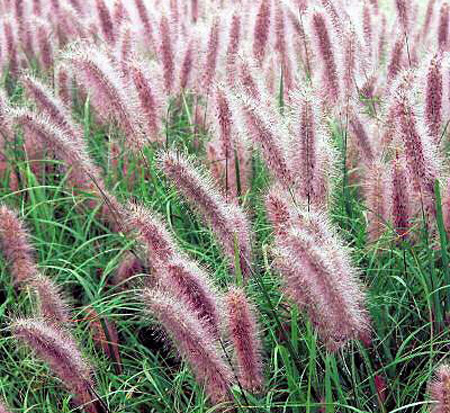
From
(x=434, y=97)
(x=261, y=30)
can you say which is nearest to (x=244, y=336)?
(x=434, y=97)

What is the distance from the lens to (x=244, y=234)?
253 cm

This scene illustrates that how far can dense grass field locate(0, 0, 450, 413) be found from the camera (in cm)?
222

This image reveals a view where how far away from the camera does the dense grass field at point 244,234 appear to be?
2219 mm

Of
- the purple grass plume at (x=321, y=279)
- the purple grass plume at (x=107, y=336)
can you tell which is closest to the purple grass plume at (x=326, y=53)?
the purple grass plume at (x=321, y=279)

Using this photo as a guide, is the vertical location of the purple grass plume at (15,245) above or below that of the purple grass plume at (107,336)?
above

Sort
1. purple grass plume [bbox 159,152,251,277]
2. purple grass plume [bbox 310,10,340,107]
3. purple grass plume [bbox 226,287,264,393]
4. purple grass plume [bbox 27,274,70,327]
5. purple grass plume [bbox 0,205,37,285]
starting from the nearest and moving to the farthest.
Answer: purple grass plume [bbox 226,287,264,393] → purple grass plume [bbox 159,152,251,277] → purple grass plume [bbox 27,274,70,327] → purple grass plume [bbox 0,205,37,285] → purple grass plume [bbox 310,10,340,107]

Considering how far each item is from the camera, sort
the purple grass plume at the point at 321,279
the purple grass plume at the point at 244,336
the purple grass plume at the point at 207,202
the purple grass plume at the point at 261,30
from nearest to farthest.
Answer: the purple grass plume at the point at 321,279, the purple grass plume at the point at 244,336, the purple grass plume at the point at 207,202, the purple grass plume at the point at 261,30

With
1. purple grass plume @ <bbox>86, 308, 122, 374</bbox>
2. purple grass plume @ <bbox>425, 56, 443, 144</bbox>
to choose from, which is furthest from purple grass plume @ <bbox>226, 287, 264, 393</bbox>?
purple grass plume @ <bbox>425, 56, 443, 144</bbox>

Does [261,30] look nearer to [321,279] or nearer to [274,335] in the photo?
[274,335]

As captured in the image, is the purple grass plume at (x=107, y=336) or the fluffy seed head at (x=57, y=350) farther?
the purple grass plume at (x=107, y=336)

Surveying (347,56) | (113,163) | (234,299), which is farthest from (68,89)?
(234,299)

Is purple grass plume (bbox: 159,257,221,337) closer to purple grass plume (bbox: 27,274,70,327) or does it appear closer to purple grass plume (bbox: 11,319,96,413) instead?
purple grass plume (bbox: 11,319,96,413)

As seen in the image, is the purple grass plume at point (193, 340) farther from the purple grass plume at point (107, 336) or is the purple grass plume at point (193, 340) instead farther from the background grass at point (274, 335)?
the purple grass plume at point (107, 336)

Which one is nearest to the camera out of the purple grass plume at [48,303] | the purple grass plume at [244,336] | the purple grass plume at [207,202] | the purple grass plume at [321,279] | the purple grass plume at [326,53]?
the purple grass plume at [321,279]
